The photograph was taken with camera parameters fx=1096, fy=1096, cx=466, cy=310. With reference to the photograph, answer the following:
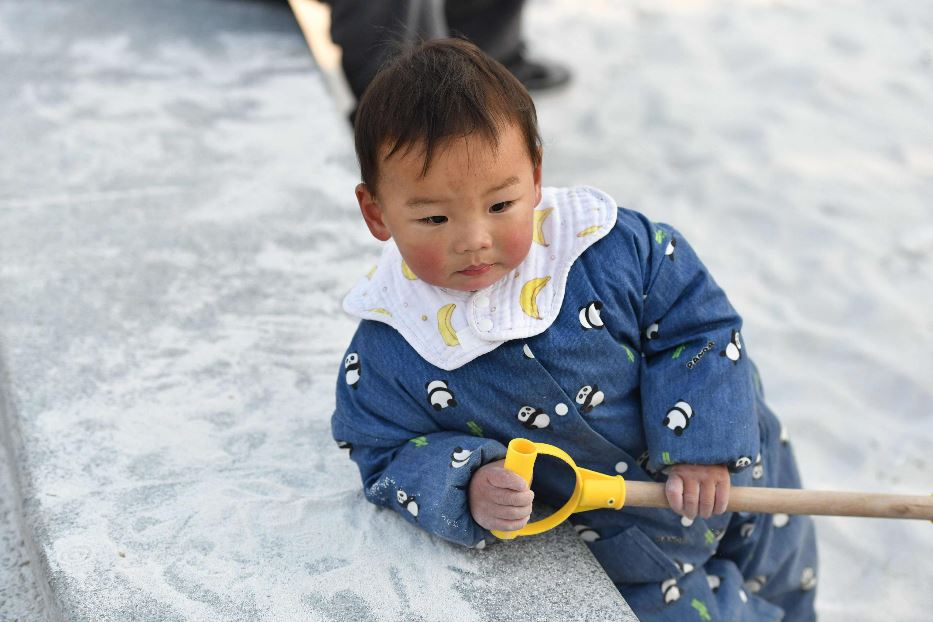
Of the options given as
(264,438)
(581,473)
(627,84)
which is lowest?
(627,84)

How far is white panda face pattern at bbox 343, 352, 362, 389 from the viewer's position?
1.52m

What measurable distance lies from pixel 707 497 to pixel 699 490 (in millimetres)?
14

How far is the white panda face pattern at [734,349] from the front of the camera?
4.83ft

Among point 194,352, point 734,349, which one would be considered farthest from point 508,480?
point 194,352

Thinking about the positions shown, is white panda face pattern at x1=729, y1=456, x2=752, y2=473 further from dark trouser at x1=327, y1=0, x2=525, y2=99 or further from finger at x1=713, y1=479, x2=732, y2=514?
dark trouser at x1=327, y1=0, x2=525, y2=99

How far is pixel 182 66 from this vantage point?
3211mm

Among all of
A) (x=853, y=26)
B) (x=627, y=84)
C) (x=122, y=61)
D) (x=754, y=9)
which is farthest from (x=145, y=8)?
(x=853, y=26)

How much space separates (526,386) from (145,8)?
2.66 meters

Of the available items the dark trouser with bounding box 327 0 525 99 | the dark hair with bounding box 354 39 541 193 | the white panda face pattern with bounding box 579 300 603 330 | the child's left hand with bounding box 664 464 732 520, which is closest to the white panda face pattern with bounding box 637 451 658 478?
the child's left hand with bounding box 664 464 732 520

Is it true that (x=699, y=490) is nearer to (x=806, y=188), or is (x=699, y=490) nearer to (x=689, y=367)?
(x=689, y=367)

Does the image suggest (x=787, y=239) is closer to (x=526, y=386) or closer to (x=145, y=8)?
(x=526, y=386)

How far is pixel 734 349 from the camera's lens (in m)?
1.48

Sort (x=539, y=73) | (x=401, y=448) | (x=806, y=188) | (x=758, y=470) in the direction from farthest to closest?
(x=539, y=73) → (x=806, y=188) → (x=758, y=470) → (x=401, y=448)

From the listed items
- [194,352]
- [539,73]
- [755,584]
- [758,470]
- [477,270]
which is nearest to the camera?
[477,270]
